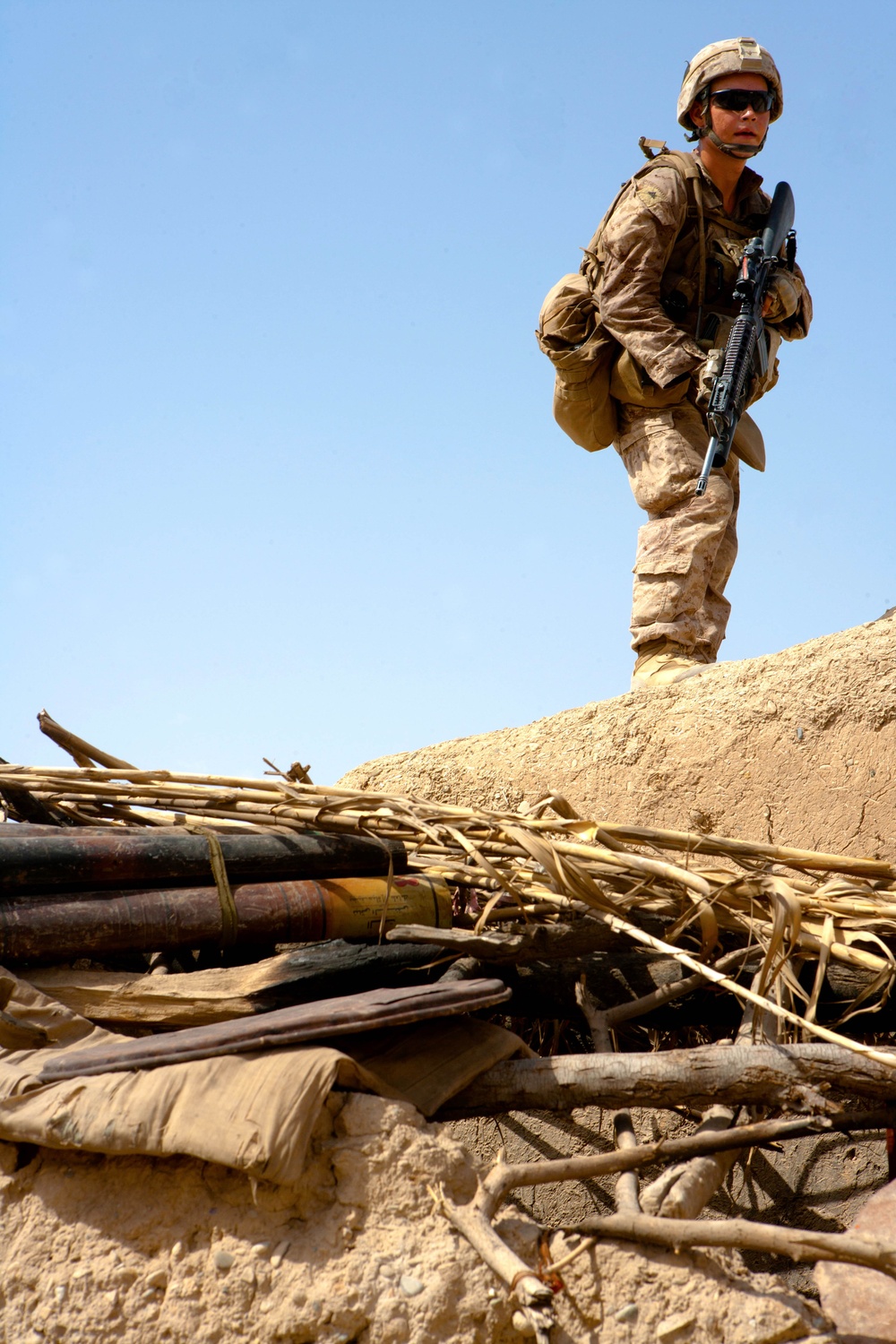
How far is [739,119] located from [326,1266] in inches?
170

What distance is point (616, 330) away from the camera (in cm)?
459

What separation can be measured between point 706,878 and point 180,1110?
1.06 meters

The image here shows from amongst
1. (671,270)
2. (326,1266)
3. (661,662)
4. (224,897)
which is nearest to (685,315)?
(671,270)

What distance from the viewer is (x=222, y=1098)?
5.52 feet

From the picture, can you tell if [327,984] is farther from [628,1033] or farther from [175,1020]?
[628,1033]

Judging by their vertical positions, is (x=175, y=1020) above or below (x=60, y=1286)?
above

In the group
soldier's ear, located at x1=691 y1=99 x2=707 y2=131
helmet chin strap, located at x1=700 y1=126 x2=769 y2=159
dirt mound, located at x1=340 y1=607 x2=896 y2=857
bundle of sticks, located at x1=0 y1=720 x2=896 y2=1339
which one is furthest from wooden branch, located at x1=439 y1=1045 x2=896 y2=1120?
soldier's ear, located at x1=691 y1=99 x2=707 y2=131

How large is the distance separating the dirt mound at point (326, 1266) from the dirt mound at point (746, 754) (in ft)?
4.98

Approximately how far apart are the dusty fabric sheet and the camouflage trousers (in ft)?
9.06

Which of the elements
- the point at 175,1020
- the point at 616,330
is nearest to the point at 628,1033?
the point at 175,1020

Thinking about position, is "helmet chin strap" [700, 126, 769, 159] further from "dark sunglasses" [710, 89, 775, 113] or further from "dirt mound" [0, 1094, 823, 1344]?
"dirt mound" [0, 1094, 823, 1344]

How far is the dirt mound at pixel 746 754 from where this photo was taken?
316 cm

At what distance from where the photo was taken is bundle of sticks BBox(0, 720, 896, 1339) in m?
1.78

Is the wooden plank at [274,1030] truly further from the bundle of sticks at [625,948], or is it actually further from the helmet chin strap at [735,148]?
the helmet chin strap at [735,148]
